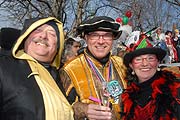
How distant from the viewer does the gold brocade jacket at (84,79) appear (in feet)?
9.83

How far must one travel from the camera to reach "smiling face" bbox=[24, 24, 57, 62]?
2.65 m

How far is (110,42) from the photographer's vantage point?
316 cm

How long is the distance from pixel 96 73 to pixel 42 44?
25.7 inches

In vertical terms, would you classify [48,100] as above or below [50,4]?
below

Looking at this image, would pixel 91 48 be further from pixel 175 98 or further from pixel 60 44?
pixel 175 98

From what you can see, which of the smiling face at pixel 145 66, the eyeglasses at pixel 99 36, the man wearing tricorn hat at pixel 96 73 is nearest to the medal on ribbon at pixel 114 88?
the man wearing tricorn hat at pixel 96 73

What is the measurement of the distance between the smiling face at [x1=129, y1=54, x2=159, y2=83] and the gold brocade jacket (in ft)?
0.69

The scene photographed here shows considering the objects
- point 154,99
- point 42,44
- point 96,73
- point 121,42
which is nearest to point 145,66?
point 154,99

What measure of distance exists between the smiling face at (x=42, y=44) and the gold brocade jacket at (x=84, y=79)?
347mm

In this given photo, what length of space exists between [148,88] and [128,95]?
0.63 ft

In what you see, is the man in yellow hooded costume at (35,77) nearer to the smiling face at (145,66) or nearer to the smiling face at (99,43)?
the smiling face at (99,43)

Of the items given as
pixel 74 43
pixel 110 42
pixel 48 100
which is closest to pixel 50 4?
pixel 74 43

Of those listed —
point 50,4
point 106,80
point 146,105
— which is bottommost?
point 146,105

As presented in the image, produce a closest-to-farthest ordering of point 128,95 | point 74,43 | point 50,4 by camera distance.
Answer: point 128,95 < point 74,43 < point 50,4
